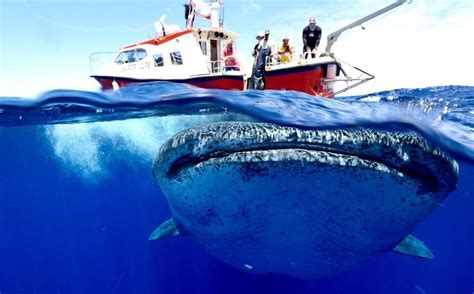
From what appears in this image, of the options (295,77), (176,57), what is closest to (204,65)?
(176,57)

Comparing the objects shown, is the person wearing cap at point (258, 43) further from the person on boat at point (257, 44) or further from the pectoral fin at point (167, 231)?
the pectoral fin at point (167, 231)

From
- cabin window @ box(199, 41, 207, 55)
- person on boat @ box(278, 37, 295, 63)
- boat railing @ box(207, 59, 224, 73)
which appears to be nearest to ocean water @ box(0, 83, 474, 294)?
person on boat @ box(278, 37, 295, 63)

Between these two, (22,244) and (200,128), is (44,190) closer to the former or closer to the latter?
(22,244)

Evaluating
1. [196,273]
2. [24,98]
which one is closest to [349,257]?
[24,98]

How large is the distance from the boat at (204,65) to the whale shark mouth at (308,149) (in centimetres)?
1041

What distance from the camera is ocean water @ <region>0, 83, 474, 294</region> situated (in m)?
5.86

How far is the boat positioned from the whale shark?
10225mm

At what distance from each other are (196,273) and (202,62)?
1055 cm

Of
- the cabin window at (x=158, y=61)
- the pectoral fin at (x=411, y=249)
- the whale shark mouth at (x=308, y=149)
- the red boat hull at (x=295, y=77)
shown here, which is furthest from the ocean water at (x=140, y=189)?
the cabin window at (x=158, y=61)

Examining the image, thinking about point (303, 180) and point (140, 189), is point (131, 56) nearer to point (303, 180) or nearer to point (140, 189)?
point (140, 189)

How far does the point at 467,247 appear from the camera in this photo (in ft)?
43.1

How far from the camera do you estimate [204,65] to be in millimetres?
18172

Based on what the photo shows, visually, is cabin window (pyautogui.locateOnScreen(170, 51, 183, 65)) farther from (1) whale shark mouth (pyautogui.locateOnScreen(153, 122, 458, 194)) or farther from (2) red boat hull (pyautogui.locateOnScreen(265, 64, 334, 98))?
(1) whale shark mouth (pyautogui.locateOnScreen(153, 122, 458, 194))

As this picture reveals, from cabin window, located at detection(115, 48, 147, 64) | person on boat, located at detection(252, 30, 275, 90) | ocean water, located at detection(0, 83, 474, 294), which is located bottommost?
ocean water, located at detection(0, 83, 474, 294)
